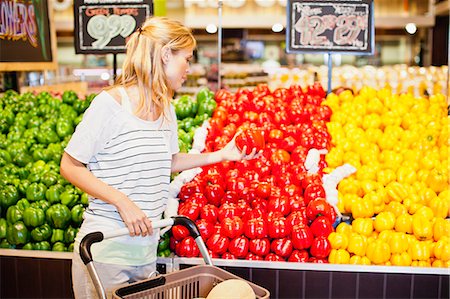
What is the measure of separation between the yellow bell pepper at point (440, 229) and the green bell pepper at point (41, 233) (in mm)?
2264

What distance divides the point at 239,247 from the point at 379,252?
76 cm

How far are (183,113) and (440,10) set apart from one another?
10357 mm

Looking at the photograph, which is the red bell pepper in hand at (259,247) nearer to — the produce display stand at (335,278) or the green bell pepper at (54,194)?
the produce display stand at (335,278)

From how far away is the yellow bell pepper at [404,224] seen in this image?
3.04 meters

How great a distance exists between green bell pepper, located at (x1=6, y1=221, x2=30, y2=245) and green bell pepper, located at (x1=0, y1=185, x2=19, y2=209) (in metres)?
0.18

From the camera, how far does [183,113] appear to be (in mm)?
4285

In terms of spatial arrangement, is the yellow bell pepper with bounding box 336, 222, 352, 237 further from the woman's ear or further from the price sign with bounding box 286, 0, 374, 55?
the price sign with bounding box 286, 0, 374, 55

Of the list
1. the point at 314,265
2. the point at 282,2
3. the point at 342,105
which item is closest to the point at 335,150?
the point at 342,105

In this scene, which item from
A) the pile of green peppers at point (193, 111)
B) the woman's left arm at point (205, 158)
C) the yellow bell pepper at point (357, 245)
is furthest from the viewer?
the pile of green peppers at point (193, 111)

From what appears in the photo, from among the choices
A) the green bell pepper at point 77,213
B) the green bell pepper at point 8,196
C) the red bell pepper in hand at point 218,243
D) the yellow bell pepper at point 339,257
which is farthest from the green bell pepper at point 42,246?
the yellow bell pepper at point 339,257

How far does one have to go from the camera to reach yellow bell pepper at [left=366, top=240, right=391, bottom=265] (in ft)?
9.56

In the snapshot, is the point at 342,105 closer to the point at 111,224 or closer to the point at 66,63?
the point at 111,224

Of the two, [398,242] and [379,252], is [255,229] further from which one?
[398,242]

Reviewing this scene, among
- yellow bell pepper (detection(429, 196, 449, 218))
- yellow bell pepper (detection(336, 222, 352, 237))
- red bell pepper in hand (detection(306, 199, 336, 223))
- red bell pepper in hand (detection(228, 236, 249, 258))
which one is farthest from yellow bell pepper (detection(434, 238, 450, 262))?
red bell pepper in hand (detection(228, 236, 249, 258))
